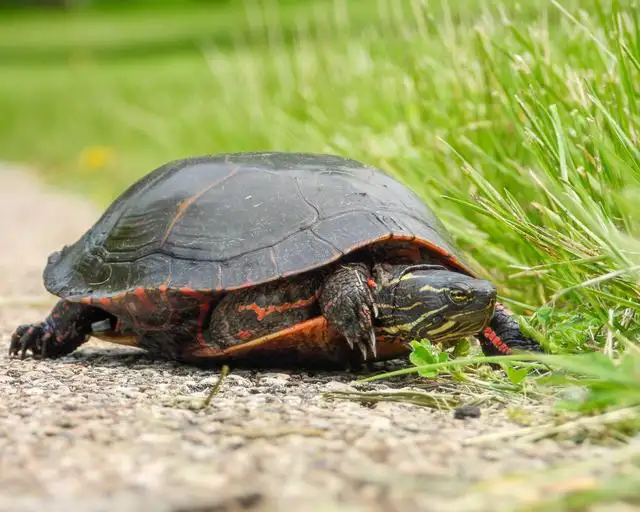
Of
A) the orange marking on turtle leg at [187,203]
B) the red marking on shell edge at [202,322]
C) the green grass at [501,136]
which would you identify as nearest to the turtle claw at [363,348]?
the green grass at [501,136]

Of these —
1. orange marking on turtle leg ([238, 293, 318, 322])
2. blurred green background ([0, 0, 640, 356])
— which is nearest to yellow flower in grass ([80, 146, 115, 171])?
blurred green background ([0, 0, 640, 356])

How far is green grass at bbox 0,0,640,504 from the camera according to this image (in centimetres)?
221

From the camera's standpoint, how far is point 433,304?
7.65 ft

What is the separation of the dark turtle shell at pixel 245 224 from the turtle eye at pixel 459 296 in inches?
10.1

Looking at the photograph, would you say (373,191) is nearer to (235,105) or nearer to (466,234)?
(466,234)

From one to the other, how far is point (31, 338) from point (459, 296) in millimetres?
1417

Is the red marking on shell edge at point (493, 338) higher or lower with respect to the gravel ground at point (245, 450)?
higher

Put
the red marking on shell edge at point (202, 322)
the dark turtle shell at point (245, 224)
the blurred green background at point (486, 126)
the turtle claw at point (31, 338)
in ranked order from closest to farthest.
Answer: the blurred green background at point (486, 126)
the dark turtle shell at point (245, 224)
the red marking on shell edge at point (202, 322)
the turtle claw at point (31, 338)

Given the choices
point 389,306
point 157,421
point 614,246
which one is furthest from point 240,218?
point 614,246

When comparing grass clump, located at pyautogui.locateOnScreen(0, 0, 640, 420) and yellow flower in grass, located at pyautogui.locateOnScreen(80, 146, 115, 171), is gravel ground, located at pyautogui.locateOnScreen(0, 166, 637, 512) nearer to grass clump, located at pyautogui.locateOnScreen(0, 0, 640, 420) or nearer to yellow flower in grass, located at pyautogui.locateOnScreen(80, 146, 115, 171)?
grass clump, located at pyautogui.locateOnScreen(0, 0, 640, 420)

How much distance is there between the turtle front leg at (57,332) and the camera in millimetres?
2906

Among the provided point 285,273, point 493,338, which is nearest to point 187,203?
point 285,273

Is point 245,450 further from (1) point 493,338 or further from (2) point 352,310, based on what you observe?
(1) point 493,338

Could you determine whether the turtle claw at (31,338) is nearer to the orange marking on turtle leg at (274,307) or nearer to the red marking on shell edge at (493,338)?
the orange marking on turtle leg at (274,307)
